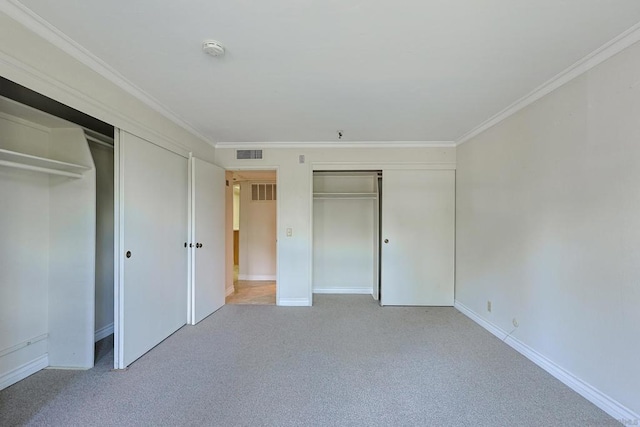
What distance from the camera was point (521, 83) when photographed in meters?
2.29

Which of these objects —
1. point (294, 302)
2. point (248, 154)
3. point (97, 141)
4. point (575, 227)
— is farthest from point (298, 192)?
point (575, 227)

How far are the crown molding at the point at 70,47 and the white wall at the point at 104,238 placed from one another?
2.72 feet

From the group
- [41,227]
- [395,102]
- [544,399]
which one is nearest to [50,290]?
[41,227]

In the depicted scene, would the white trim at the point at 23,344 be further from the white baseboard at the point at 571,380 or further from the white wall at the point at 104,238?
the white baseboard at the point at 571,380

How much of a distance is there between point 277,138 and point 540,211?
3140 millimetres

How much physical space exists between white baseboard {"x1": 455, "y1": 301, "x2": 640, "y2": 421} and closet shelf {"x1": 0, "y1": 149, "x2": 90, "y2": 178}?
4.25 metres

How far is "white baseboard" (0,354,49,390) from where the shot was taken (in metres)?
2.06

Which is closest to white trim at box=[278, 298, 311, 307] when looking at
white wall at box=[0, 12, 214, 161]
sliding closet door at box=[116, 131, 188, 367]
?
sliding closet door at box=[116, 131, 188, 367]

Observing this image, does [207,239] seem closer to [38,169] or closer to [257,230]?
[38,169]

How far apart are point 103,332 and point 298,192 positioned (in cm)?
284

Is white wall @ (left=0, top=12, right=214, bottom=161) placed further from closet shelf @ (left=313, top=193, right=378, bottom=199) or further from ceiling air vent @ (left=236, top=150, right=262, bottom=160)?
closet shelf @ (left=313, top=193, right=378, bottom=199)

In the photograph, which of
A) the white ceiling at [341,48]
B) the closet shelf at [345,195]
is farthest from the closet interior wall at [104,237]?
the closet shelf at [345,195]

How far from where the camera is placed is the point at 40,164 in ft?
6.90

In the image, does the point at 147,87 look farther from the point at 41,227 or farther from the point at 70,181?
the point at 41,227
